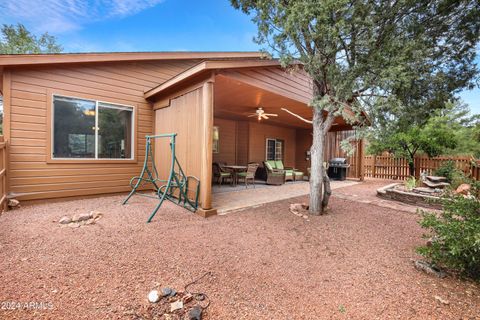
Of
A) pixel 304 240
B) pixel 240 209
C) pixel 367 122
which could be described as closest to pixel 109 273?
pixel 304 240

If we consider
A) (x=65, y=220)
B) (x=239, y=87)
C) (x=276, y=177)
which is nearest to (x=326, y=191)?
(x=239, y=87)

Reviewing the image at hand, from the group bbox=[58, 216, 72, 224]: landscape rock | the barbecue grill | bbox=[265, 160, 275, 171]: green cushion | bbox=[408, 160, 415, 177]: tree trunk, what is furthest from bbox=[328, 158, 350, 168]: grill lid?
bbox=[58, 216, 72, 224]: landscape rock

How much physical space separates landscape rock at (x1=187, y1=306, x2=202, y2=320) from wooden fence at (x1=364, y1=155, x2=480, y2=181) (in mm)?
9806

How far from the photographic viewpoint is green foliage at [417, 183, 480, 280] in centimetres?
203

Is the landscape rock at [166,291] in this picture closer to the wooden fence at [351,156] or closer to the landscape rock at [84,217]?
the landscape rock at [84,217]

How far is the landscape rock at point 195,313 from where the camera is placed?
5.35ft

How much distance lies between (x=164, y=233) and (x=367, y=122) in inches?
150

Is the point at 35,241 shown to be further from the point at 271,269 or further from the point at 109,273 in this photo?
Answer: the point at 271,269

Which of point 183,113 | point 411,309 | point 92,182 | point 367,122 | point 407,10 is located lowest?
point 411,309

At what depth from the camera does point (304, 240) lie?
3.15m

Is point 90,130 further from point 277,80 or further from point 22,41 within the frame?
point 22,41

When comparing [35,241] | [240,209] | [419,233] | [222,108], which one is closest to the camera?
[35,241]

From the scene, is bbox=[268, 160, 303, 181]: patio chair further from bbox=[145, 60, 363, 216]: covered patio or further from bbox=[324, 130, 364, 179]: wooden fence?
A: bbox=[324, 130, 364, 179]: wooden fence

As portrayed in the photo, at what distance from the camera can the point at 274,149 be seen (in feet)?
36.6
